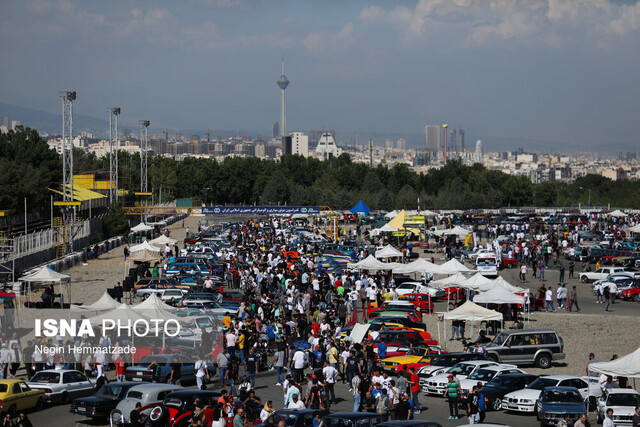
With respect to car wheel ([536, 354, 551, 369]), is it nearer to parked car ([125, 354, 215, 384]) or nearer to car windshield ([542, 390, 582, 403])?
car windshield ([542, 390, 582, 403])

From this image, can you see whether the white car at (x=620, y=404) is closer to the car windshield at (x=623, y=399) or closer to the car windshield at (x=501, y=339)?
the car windshield at (x=623, y=399)

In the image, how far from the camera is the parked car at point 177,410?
15.6m

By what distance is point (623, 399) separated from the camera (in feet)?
56.6

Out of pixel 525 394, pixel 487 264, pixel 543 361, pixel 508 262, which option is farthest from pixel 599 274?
pixel 525 394

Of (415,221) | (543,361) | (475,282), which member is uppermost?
(415,221)

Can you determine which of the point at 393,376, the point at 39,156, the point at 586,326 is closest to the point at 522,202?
the point at 39,156

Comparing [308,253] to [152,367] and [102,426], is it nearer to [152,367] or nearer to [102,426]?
[152,367]

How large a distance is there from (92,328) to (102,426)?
5903mm

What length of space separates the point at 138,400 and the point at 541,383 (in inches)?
351

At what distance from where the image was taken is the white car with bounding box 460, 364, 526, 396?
1961 centimetres

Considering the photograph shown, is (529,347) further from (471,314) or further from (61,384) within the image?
(61,384)

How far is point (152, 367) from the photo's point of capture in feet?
66.1

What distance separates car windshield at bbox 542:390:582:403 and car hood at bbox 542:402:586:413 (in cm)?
14

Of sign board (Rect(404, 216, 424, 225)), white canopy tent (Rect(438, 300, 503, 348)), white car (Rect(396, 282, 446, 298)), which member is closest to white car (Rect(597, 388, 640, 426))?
white canopy tent (Rect(438, 300, 503, 348))
